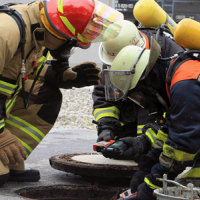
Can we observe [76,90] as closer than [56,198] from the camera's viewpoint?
No

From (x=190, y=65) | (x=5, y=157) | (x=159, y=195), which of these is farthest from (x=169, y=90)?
(x=5, y=157)

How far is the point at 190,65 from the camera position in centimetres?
341

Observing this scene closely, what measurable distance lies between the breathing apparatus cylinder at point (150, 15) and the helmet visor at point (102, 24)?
94 cm

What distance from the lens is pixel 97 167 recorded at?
442cm

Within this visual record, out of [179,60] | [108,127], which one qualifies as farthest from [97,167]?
[179,60]

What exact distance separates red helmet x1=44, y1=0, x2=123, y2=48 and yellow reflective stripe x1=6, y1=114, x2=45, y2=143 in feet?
3.33

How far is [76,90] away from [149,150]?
817 centimetres

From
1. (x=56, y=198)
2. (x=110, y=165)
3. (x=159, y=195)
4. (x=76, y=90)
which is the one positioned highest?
(x=159, y=195)

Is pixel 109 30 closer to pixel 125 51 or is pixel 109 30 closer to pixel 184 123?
pixel 125 51

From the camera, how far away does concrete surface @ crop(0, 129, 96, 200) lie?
4457mm

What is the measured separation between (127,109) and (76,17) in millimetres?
1291

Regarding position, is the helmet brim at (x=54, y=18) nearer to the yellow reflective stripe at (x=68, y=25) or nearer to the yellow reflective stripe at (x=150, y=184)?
the yellow reflective stripe at (x=68, y=25)

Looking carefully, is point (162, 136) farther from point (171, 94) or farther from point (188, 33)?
point (188, 33)

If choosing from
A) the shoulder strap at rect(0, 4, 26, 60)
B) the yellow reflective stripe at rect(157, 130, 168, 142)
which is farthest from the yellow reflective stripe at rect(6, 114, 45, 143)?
the yellow reflective stripe at rect(157, 130, 168, 142)
